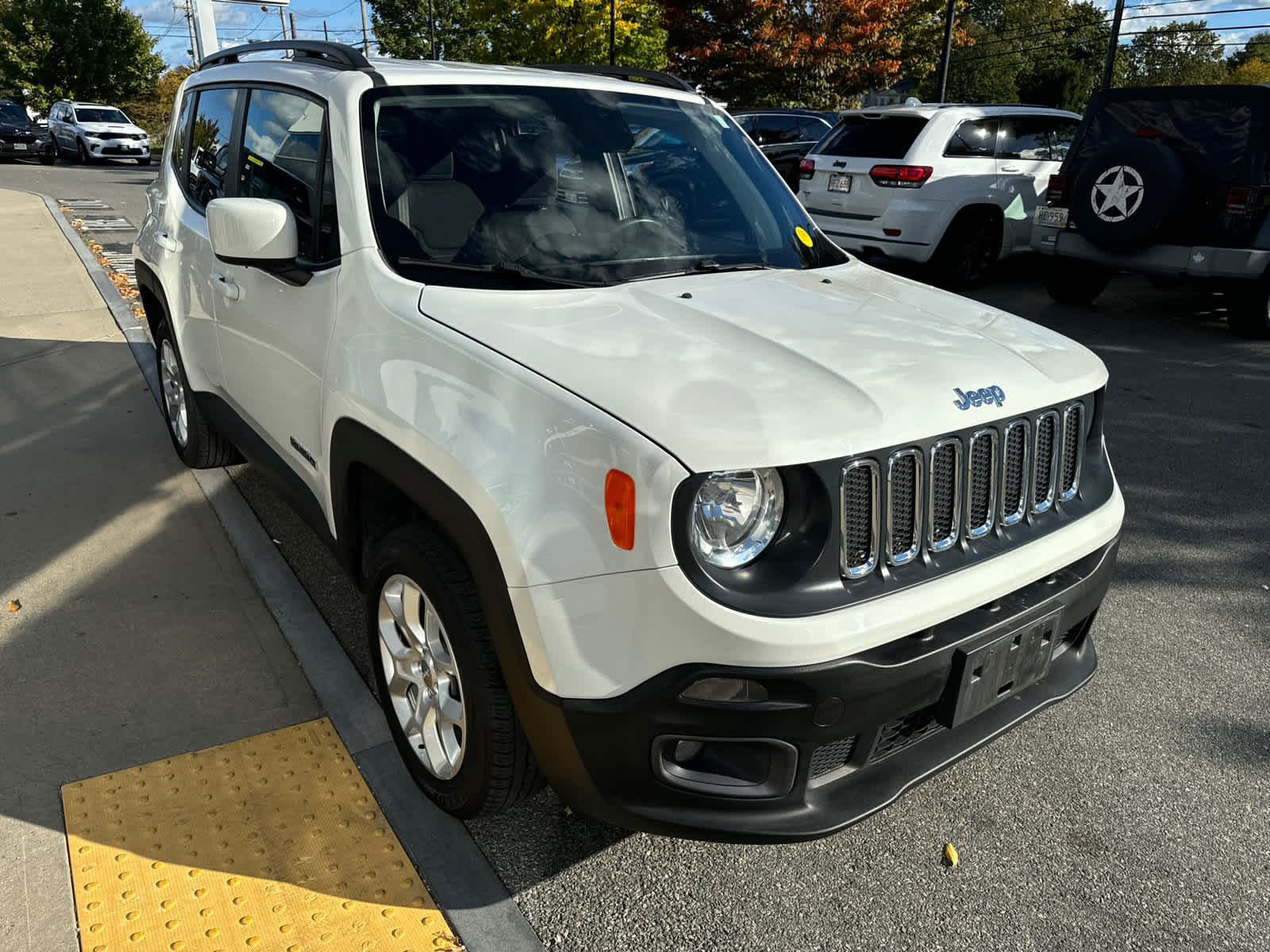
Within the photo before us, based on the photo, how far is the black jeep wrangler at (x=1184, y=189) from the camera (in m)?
7.03

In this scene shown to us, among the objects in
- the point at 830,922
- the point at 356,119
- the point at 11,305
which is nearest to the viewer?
the point at 830,922

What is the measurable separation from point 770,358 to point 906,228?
7167 mm

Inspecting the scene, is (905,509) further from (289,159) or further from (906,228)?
(906,228)

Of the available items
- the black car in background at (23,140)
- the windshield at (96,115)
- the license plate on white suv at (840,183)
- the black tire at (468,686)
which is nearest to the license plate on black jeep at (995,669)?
the black tire at (468,686)

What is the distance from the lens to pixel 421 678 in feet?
8.32

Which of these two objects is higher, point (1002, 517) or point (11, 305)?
point (1002, 517)

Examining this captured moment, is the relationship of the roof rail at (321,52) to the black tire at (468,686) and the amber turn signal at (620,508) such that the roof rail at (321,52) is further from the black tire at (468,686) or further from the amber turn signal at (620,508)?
the amber turn signal at (620,508)

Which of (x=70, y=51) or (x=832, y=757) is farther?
(x=70, y=51)

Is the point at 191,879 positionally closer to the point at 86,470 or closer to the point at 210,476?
Result: the point at 210,476

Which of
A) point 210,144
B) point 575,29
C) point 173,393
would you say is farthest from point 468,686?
point 575,29

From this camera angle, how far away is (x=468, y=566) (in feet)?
7.21

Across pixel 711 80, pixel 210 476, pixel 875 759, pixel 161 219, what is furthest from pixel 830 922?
pixel 711 80

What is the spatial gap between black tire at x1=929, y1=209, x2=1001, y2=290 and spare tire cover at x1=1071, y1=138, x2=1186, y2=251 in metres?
1.47

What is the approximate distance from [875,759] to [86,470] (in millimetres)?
4224
